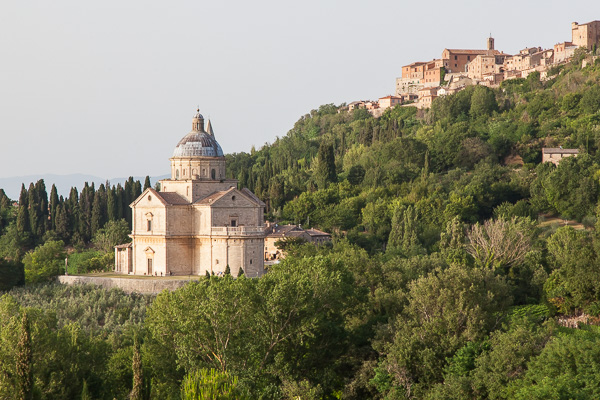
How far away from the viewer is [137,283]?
46031 millimetres

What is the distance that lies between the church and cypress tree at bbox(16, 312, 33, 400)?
19883 millimetres

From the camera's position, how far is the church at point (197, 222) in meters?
47.6

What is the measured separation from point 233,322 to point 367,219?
35333 mm

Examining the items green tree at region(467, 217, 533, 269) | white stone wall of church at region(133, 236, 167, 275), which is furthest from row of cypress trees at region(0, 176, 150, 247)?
green tree at region(467, 217, 533, 269)

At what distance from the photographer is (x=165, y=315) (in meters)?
32.4

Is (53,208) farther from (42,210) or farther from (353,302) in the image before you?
(353,302)

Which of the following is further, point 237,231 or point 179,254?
point 179,254

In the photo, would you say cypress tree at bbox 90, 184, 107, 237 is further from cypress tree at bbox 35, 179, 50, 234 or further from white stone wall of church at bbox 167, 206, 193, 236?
white stone wall of church at bbox 167, 206, 193, 236

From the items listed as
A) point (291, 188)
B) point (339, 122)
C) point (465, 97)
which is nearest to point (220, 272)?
point (291, 188)

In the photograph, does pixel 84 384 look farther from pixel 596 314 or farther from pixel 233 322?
pixel 596 314

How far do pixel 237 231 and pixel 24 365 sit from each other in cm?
2058

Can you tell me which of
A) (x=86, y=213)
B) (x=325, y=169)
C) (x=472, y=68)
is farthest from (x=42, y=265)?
(x=472, y=68)

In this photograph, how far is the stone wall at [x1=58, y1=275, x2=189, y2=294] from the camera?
4531 cm

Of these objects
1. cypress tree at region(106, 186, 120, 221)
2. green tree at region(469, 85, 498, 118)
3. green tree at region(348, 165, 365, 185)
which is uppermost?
green tree at region(469, 85, 498, 118)
